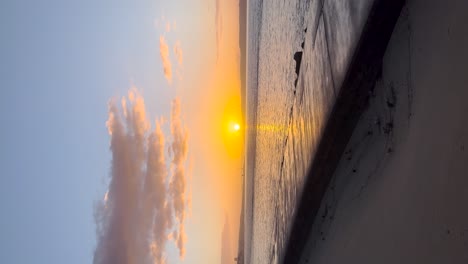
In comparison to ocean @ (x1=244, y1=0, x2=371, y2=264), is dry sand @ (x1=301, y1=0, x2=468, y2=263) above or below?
below

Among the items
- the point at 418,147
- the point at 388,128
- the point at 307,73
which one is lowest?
the point at 418,147

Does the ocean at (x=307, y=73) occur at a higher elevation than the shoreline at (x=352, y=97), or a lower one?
higher

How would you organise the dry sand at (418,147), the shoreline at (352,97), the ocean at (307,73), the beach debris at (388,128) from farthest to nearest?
the ocean at (307,73), the beach debris at (388,128), the shoreline at (352,97), the dry sand at (418,147)

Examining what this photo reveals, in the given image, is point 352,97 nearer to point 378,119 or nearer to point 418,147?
point 378,119

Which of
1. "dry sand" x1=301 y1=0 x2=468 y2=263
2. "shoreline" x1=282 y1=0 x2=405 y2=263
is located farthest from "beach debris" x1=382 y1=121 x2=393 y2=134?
"shoreline" x1=282 y1=0 x2=405 y2=263

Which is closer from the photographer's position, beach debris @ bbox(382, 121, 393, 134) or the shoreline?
the shoreline

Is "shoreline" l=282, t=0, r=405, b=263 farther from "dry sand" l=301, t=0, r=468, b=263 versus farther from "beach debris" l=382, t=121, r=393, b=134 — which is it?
"beach debris" l=382, t=121, r=393, b=134

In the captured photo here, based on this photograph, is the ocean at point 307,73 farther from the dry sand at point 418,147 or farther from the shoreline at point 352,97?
the dry sand at point 418,147

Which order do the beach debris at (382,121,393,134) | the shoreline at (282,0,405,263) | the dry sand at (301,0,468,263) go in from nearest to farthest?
the dry sand at (301,0,468,263), the shoreline at (282,0,405,263), the beach debris at (382,121,393,134)

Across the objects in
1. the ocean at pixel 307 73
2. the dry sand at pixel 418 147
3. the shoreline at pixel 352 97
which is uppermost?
the ocean at pixel 307 73

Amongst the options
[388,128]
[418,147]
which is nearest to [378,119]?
[388,128]

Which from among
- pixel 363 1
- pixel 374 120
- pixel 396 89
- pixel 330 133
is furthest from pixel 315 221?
pixel 363 1

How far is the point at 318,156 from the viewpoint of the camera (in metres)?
1.70

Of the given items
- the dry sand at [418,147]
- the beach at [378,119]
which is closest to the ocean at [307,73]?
the beach at [378,119]
